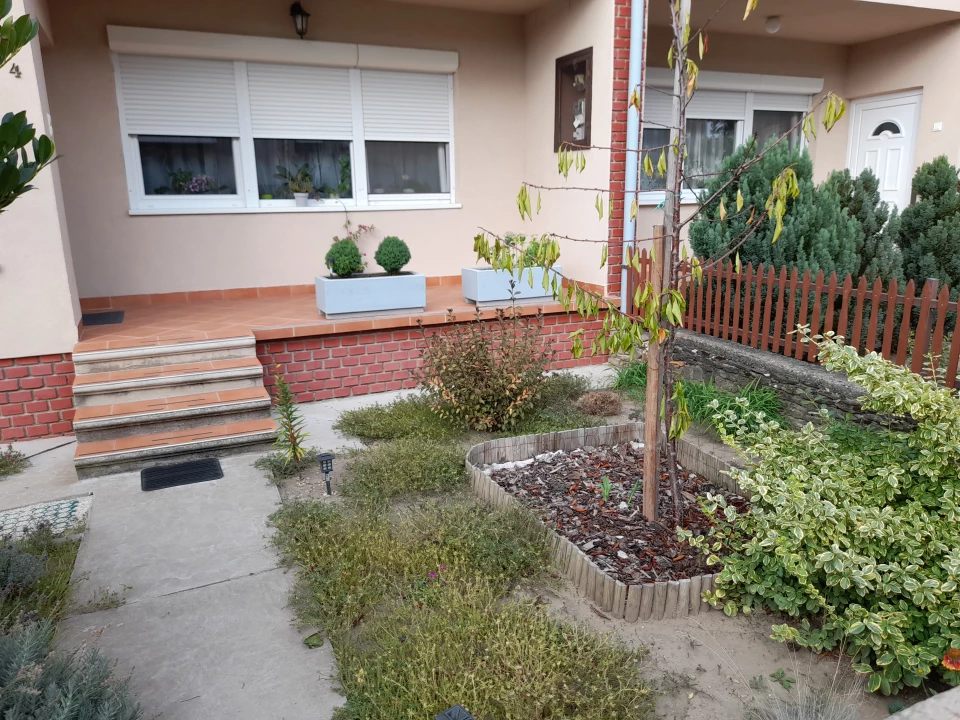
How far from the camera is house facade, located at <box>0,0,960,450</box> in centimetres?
573

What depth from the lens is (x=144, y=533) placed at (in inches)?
142

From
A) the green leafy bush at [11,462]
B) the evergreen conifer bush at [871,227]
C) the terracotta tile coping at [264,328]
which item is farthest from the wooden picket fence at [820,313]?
the green leafy bush at [11,462]

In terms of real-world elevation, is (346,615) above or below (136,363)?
below

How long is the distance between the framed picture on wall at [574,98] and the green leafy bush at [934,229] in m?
3.34

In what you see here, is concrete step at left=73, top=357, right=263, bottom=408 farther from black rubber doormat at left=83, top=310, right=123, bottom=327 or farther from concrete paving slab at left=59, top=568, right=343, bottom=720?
concrete paving slab at left=59, top=568, right=343, bottom=720

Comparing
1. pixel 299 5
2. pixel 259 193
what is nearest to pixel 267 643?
pixel 259 193

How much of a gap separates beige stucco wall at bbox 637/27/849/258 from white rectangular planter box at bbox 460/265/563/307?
2076mm

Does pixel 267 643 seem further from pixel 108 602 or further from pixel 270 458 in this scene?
pixel 270 458

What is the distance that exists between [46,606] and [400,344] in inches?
145

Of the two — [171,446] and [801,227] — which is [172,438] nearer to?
[171,446]

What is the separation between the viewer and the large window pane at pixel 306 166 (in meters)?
7.45

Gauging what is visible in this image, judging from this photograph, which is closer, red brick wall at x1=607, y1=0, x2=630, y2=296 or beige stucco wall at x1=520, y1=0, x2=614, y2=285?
red brick wall at x1=607, y1=0, x2=630, y2=296

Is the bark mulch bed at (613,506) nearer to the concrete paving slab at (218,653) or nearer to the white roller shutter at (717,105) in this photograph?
the concrete paving slab at (218,653)

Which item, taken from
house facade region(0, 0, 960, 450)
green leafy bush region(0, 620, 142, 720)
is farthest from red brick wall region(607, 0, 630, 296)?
green leafy bush region(0, 620, 142, 720)
